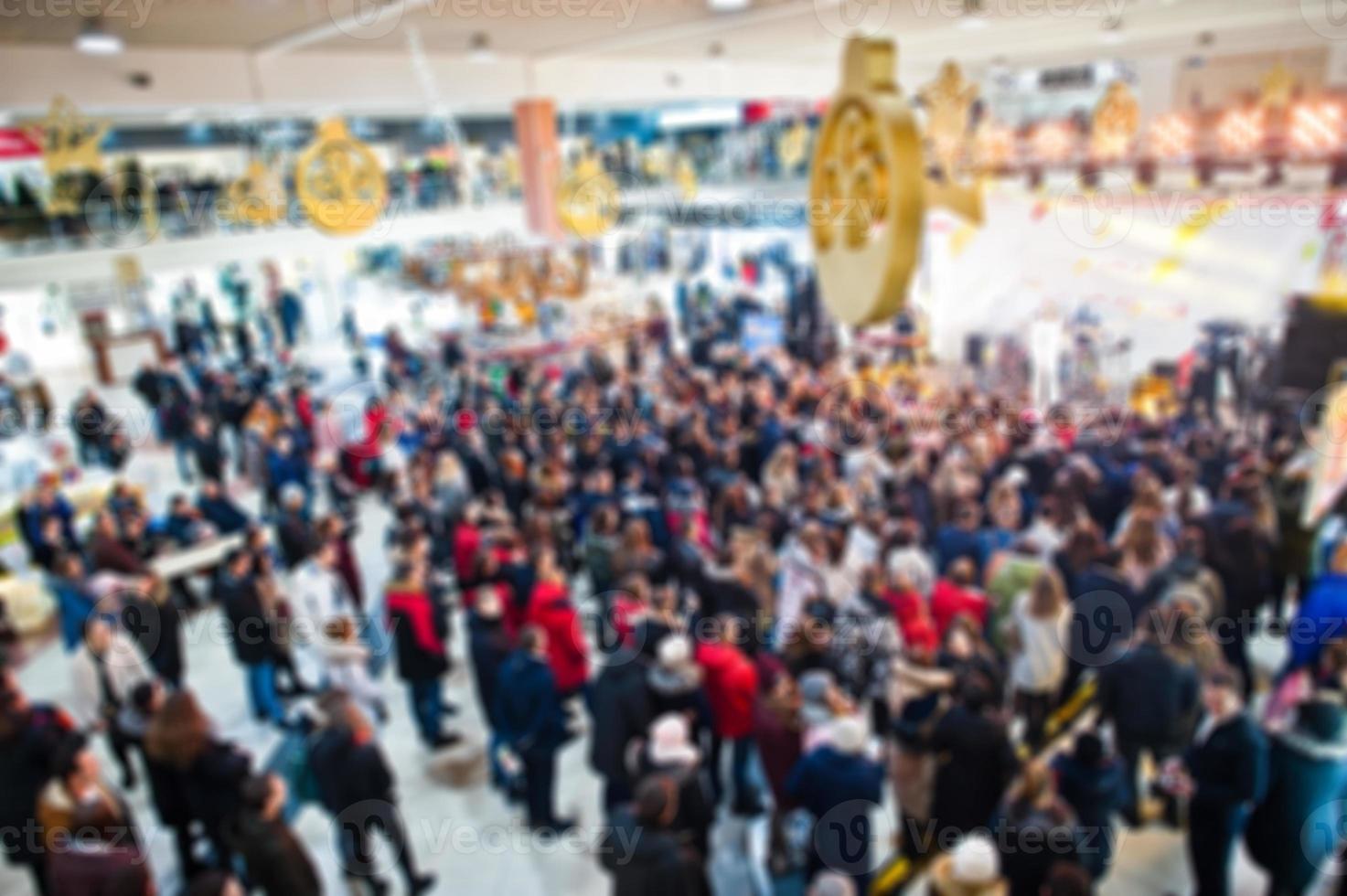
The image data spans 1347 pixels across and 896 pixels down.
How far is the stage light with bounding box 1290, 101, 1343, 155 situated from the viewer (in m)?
8.23

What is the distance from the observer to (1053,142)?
12289 millimetres

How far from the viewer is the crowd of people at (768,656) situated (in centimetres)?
366

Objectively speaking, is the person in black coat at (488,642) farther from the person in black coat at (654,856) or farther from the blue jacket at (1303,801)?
the blue jacket at (1303,801)

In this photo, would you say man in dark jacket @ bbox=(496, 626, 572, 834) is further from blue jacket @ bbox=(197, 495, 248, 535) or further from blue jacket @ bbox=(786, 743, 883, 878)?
blue jacket @ bbox=(197, 495, 248, 535)

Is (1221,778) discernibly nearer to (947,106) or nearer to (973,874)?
(973,874)

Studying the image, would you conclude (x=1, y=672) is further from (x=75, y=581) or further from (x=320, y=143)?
(x=320, y=143)

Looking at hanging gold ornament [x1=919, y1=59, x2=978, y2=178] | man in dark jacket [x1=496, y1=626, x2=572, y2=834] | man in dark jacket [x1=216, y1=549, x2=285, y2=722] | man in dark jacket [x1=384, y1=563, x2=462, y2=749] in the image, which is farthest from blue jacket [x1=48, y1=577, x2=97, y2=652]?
hanging gold ornament [x1=919, y1=59, x2=978, y2=178]

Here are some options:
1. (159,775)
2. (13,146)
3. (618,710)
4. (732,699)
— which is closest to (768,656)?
(732,699)

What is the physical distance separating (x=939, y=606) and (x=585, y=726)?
2457mm

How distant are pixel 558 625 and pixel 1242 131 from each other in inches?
364

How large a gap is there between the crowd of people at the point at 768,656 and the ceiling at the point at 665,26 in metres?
3.76

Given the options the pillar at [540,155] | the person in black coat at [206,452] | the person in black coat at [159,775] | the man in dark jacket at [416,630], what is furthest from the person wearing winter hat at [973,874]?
the pillar at [540,155]

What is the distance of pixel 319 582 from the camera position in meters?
5.50

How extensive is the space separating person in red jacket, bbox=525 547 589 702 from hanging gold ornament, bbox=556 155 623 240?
5.28m
